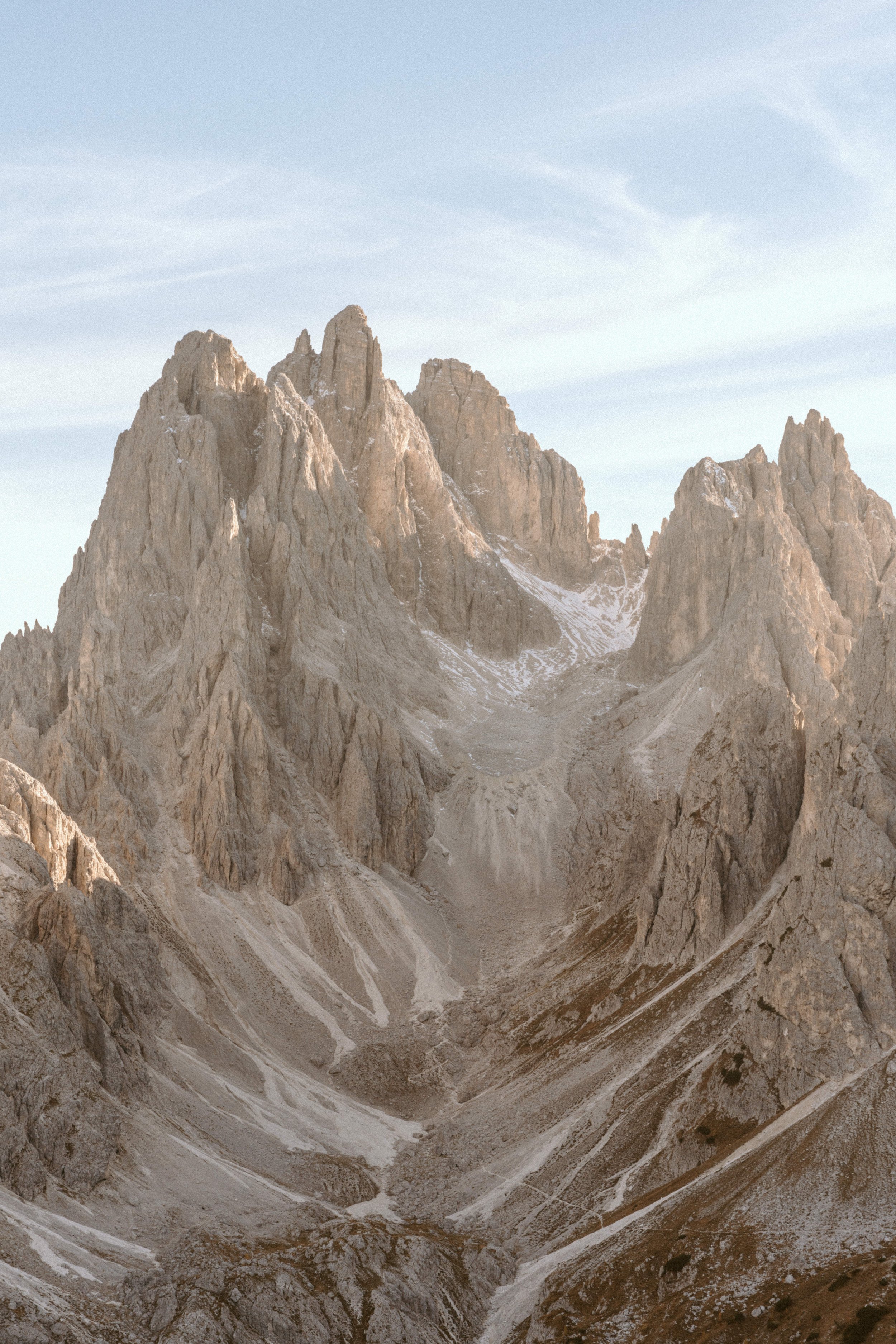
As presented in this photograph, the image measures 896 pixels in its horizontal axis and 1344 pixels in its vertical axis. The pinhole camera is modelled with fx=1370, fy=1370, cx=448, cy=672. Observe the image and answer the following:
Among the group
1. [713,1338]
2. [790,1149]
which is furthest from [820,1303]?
[790,1149]

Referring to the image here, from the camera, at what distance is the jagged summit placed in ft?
261

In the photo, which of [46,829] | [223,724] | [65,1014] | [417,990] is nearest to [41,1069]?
[65,1014]

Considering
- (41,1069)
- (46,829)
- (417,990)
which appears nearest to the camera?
(41,1069)

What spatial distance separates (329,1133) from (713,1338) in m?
58.2

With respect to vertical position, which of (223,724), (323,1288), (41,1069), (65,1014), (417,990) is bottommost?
(323,1288)

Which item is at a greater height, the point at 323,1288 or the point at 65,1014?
the point at 65,1014

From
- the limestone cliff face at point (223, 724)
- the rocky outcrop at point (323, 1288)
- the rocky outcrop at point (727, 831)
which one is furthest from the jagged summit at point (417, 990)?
the limestone cliff face at point (223, 724)

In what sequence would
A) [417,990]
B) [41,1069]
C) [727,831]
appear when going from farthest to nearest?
1. [417,990]
2. [727,831]
3. [41,1069]

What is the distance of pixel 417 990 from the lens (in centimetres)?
15325

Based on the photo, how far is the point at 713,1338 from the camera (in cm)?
6788

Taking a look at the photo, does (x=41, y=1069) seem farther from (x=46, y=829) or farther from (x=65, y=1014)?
(x=46, y=829)

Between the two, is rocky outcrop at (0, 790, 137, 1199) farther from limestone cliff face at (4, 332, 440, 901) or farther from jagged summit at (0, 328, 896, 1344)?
limestone cliff face at (4, 332, 440, 901)

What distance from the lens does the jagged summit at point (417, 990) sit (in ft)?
261

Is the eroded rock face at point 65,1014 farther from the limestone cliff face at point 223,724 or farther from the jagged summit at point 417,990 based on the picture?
the limestone cliff face at point 223,724
